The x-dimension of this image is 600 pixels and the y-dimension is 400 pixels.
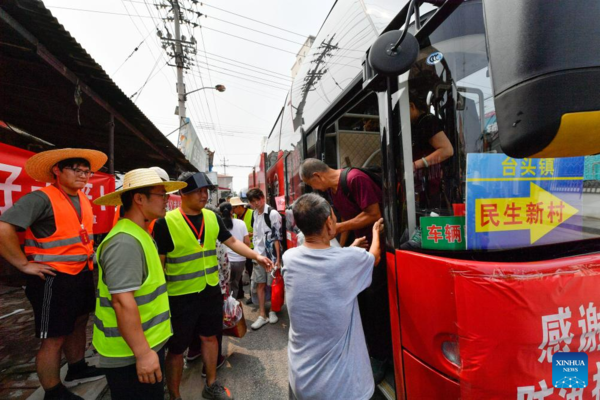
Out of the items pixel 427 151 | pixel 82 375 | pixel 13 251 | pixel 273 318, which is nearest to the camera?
pixel 427 151

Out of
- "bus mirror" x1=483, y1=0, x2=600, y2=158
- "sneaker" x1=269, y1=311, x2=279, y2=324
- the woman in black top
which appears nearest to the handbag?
"sneaker" x1=269, y1=311, x2=279, y2=324

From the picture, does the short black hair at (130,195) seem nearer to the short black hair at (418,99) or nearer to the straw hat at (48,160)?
the straw hat at (48,160)

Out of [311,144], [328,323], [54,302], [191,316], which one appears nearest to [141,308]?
[191,316]

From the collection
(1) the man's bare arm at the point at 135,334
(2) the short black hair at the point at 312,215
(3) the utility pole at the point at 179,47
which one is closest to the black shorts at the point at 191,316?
(1) the man's bare arm at the point at 135,334

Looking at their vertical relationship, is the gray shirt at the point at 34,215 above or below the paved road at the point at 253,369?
above

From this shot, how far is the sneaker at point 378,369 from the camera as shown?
2055 mm

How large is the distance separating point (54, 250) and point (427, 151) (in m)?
2.88

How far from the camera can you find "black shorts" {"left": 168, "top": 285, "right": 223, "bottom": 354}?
2.21m

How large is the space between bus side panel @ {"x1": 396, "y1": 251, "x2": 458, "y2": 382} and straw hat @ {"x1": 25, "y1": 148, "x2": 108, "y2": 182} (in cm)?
274

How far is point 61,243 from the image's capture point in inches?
91.2

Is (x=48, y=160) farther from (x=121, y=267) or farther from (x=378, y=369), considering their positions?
(x=378, y=369)

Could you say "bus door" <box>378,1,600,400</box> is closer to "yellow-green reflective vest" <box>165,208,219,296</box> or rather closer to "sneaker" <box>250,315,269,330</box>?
"yellow-green reflective vest" <box>165,208,219,296</box>

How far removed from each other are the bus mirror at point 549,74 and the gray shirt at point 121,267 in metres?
1.73

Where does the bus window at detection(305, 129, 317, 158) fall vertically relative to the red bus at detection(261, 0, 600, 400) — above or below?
above
